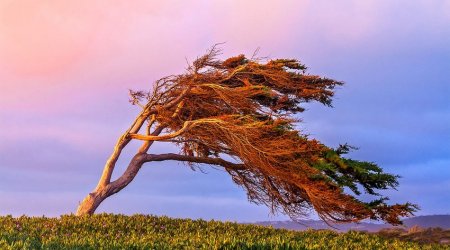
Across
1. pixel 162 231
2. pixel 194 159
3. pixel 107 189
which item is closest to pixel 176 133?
pixel 194 159

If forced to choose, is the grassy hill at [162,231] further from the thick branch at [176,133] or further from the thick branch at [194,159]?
the thick branch at [194,159]

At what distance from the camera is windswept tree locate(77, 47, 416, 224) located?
59.6 feet

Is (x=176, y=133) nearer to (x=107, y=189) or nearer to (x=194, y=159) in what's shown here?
(x=194, y=159)

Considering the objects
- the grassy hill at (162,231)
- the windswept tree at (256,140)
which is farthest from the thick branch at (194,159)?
the grassy hill at (162,231)

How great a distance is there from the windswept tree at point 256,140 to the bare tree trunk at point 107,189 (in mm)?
36

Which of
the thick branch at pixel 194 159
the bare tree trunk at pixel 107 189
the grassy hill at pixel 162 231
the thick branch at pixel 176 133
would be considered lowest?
the grassy hill at pixel 162 231

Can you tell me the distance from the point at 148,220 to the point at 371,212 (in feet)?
22.5

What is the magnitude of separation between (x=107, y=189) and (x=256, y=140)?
5.93 m

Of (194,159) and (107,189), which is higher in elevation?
(194,159)

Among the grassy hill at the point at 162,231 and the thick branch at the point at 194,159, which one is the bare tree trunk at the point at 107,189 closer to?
the thick branch at the point at 194,159

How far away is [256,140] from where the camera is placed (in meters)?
19.2

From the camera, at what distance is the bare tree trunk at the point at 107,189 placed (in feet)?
67.7

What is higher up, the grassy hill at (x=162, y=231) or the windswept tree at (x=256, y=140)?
the windswept tree at (x=256, y=140)

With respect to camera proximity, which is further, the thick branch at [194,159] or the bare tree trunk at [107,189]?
the thick branch at [194,159]
